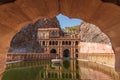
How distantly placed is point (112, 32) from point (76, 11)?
67 cm

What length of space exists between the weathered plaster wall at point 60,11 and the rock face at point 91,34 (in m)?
72.9

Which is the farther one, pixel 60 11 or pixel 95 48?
pixel 95 48

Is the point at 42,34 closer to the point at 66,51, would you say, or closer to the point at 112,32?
the point at 66,51

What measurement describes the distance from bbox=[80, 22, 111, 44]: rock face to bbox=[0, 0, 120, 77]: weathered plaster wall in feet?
239

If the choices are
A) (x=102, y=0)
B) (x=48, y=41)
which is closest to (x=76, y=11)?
(x=102, y=0)

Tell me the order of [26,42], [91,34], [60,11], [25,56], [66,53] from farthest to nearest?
[66,53] < [26,42] < [91,34] < [25,56] < [60,11]

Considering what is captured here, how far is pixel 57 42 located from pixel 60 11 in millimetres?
83292

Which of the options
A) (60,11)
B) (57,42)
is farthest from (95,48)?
(60,11)

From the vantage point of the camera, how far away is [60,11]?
3.60 meters

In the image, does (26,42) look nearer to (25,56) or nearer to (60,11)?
(25,56)

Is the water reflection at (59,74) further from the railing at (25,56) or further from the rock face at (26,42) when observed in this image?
the rock face at (26,42)

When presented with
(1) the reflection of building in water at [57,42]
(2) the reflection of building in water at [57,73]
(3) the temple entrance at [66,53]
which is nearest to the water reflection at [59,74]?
(2) the reflection of building in water at [57,73]

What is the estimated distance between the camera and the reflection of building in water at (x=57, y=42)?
8591cm

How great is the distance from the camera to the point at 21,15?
343cm
